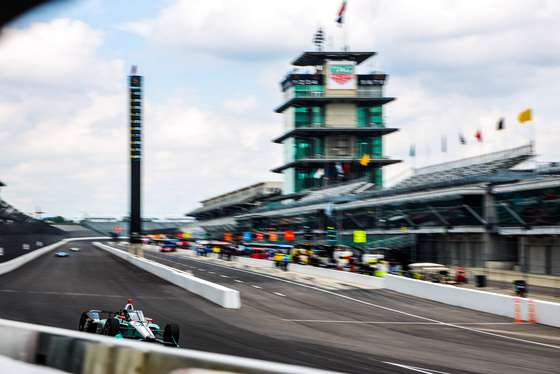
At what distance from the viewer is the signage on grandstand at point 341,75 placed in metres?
101

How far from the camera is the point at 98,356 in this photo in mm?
6641

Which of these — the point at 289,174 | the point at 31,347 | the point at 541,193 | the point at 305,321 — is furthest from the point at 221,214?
the point at 31,347

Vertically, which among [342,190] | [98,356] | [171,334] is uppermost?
[342,190]

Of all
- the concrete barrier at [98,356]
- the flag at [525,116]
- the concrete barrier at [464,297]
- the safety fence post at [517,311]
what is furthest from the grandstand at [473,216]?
the concrete barrier at [98,356]

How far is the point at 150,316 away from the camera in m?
19.0

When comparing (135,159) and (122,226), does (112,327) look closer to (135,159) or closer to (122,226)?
(135,159)

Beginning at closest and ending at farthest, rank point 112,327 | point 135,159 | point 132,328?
point 112,327 < point 132,328 < point 135,159

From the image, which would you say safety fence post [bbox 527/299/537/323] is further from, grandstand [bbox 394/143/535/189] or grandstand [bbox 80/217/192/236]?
grandstand [bbox 80/217/192/236]

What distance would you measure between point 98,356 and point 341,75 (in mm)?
97743

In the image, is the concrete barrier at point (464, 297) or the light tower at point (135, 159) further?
the light tower at point (135, 159)

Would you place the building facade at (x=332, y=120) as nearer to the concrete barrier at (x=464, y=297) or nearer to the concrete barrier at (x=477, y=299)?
the concrete barrier at (x=464, y=297)

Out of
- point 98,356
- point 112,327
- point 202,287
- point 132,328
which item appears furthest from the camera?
point 202,287

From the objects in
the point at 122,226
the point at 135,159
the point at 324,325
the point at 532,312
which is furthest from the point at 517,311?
the point at 122,226

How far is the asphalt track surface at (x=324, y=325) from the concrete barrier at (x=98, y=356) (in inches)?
213
